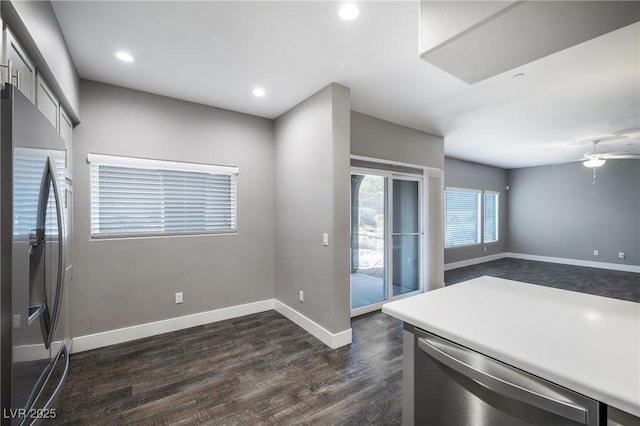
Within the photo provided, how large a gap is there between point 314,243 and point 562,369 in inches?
95.1

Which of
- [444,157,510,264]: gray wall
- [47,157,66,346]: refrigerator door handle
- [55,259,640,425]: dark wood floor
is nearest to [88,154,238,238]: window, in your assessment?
[55,259,640,425]: dark wood floor

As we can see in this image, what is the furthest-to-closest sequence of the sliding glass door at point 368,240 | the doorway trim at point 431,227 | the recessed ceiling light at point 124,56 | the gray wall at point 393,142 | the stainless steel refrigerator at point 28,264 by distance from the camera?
1. the doorway trim at point 431,227
2. the sliding glass door at point 368,240
3. the gray wall at point 393,142
4. the recessed ceiling light at point 124,56
5. the stainless steel refrigerator at point 28,264

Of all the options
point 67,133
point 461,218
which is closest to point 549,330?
point 67,133

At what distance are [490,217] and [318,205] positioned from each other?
704 centimetres

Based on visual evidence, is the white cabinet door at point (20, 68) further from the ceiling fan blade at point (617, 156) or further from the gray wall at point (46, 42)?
the ceiling fan blade at point (617, 156)

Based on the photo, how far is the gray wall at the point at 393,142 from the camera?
364 cm

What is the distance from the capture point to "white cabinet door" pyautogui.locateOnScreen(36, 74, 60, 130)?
1678 mm

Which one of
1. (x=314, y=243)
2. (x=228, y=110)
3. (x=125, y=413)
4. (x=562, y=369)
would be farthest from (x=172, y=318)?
(x=562, y=369)

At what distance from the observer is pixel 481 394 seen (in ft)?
3.41

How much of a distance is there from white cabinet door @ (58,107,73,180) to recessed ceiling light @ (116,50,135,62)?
0.63 m

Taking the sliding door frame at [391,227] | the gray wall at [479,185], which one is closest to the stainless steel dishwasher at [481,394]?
the sliding door frame at [391,227]

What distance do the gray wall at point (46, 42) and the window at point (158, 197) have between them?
2.34 ft

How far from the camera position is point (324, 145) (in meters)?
2.92

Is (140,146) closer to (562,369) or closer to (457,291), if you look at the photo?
(457,291)
